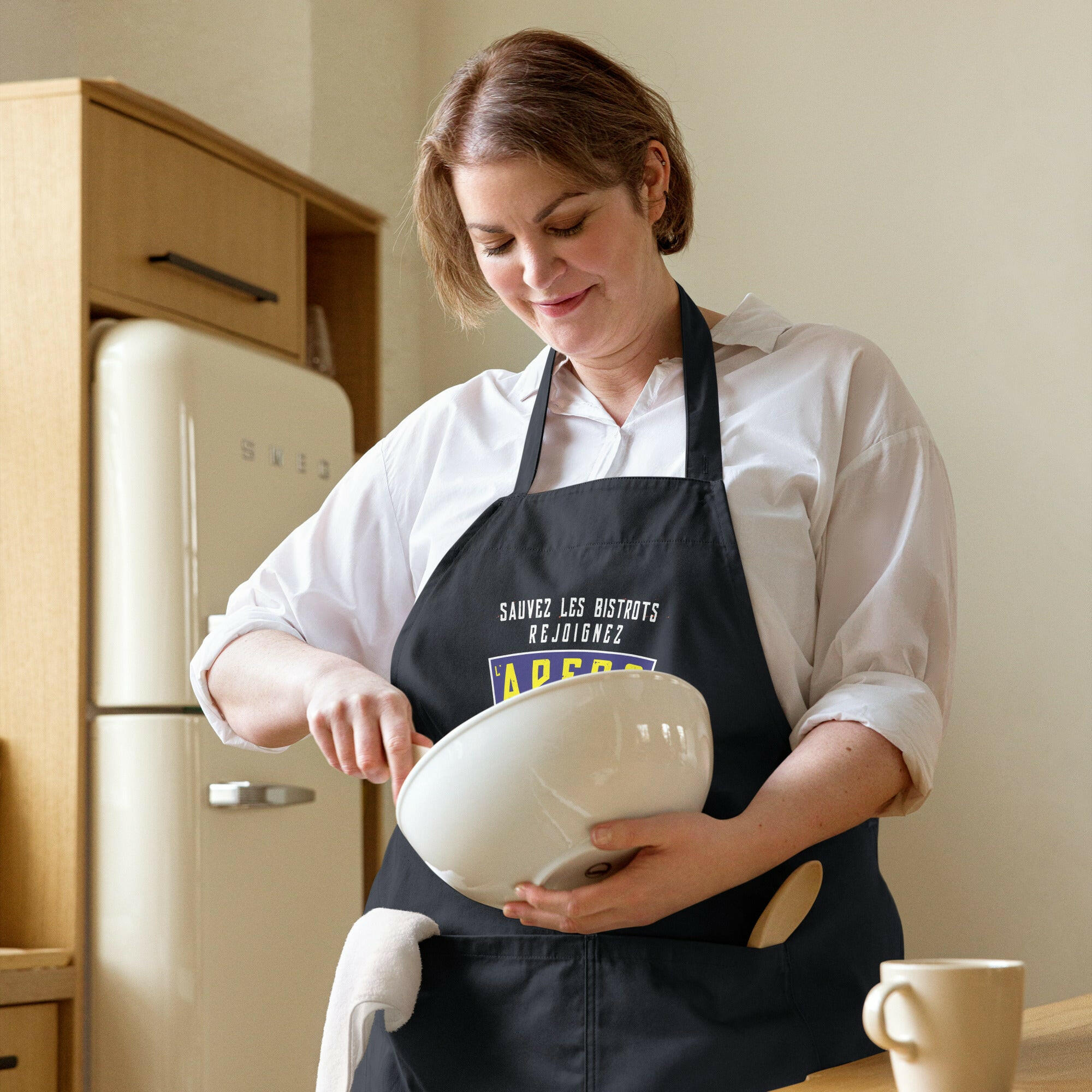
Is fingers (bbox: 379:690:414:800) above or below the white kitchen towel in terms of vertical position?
above

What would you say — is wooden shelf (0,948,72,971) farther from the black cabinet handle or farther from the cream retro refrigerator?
the black cabinet handle

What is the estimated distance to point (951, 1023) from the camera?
0.56 meters

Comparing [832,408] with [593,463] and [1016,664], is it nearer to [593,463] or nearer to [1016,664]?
[593,463]

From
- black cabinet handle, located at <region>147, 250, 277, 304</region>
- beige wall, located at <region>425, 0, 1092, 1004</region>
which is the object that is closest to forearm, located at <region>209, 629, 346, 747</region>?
black cabinet handle, located at <region>147, 250, 277, 304</region>

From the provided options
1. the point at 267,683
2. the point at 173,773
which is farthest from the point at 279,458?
the point at 267,683

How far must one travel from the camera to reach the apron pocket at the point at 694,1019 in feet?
2.90

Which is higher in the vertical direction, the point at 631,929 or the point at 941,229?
the point at 941,229

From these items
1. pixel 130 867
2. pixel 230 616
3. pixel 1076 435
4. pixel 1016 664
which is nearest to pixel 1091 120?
pixel 1076 435

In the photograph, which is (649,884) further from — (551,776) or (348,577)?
(348,577)

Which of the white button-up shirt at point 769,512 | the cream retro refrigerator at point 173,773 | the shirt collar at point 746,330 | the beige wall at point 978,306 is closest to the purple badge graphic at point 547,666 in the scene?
the white button-up shirt at point 769,512

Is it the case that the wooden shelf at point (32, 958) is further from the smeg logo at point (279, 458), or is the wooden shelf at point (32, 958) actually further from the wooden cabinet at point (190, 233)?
the wooden cabinet at point (190, 233)

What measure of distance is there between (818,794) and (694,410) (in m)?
0.35

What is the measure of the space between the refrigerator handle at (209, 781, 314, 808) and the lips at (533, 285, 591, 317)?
1.23m

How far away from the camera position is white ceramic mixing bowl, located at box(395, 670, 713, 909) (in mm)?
695
